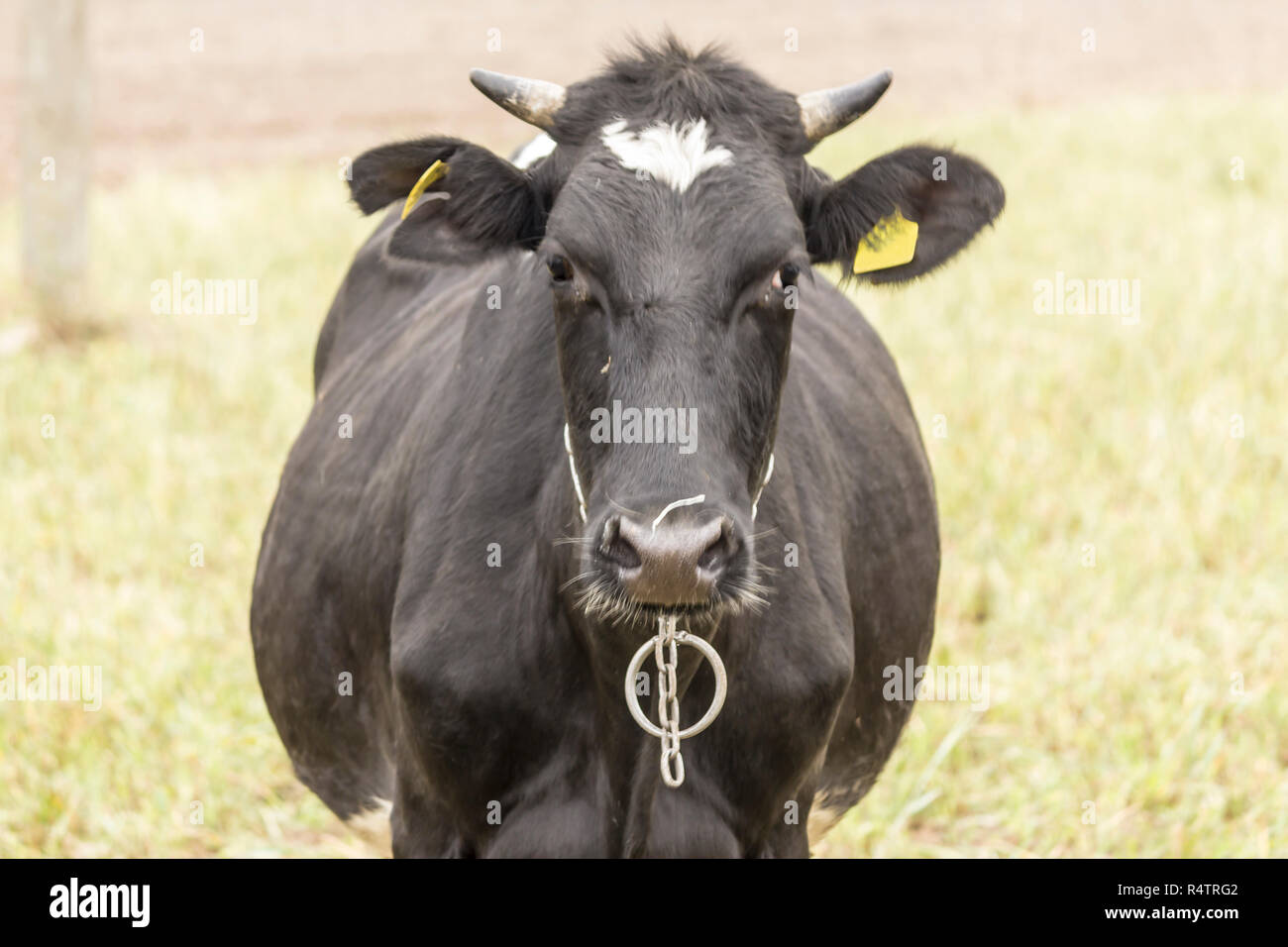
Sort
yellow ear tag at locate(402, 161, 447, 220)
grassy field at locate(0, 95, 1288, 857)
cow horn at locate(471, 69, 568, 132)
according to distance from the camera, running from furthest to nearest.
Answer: grassy field at locate(0, 95, 1288, 857) → yellow ear tag at locate(402, 161, 447, 220) → cow horn at locate(471, 69, 568, 132)

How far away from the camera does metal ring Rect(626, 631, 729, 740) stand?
3.28 meters

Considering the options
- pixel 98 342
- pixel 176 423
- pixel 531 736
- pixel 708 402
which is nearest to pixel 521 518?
pixel 531 736

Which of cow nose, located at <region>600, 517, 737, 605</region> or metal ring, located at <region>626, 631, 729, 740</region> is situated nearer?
cow nose, located at <region>600, 517, 737, 605</region>

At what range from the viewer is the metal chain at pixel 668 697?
3248 mm

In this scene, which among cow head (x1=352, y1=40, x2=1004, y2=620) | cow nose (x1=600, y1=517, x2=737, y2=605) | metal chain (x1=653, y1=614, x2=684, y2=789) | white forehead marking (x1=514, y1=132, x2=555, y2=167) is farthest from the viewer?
white forehead marking (x1=514, y1=132, x2=555, y2=167)

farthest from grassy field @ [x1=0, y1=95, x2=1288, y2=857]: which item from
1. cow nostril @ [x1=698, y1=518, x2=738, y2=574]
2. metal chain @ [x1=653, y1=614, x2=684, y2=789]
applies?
cow nostril @ [x1=698, y1=518, x2=738, y2=574]

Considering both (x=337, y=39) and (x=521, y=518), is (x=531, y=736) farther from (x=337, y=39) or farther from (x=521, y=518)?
(x=337, y=39)

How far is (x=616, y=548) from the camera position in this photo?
3.02 m

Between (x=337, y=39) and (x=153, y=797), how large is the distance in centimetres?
1683

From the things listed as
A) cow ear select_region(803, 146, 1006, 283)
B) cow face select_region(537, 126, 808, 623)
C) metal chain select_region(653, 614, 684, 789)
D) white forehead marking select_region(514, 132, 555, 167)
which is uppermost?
white forehead marking select_region(514, 132, 555, 167)

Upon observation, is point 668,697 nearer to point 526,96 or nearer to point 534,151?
point 526,96

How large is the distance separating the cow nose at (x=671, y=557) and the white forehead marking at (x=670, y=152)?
0.74m

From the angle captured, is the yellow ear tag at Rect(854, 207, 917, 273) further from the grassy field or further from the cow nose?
the grassy field

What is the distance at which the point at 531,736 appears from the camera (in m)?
3.62
